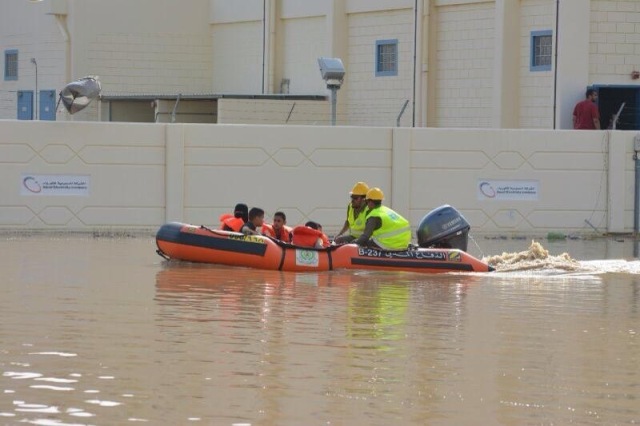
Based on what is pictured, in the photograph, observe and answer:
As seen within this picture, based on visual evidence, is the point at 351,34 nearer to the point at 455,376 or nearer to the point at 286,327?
the point at 286,327

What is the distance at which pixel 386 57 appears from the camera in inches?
1464

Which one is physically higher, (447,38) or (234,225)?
(447,38)

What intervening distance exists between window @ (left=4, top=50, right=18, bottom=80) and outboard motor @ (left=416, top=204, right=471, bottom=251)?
91.3ft

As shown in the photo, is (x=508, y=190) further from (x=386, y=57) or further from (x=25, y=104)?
(x=25, y=104)

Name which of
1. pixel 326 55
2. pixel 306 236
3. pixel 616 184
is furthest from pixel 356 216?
pixel 326 55

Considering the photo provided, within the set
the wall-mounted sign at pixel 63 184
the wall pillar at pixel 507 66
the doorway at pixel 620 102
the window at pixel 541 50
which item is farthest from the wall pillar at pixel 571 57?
the wall-mounted sign at pixel 63 184

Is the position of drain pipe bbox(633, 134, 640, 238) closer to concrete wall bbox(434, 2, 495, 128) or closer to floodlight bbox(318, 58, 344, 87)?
floodlight bbox(318, 58, 344, 87)

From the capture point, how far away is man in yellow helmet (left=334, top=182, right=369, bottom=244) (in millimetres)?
20250

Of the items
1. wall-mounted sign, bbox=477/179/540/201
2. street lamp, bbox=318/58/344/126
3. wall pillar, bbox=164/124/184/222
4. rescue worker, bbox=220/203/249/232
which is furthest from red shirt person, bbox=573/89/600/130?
rescue worker, bbox=220/203/249/232

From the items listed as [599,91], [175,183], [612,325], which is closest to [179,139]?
[175,183]

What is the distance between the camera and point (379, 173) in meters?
26.2

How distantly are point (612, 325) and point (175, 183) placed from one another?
1299cm

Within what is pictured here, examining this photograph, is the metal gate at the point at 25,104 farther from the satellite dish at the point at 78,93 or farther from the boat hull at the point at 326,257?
the boat hull at the point at 326,257

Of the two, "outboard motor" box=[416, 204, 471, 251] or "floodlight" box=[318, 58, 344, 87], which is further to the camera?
"floodlight" box=[318, 58, 344, 87]
